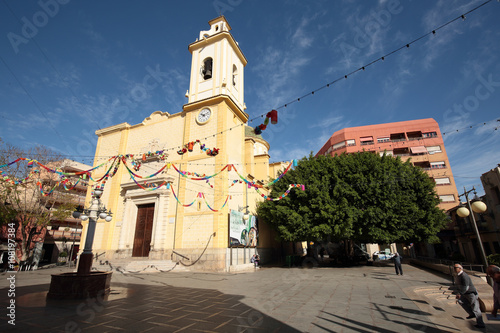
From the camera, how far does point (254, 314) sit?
16.2 ft

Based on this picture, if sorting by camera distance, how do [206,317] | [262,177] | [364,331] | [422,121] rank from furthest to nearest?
[422,121], [262,177], [206,317], [364,331]

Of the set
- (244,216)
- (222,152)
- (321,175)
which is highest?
(222,152)

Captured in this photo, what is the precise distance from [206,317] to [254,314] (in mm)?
955

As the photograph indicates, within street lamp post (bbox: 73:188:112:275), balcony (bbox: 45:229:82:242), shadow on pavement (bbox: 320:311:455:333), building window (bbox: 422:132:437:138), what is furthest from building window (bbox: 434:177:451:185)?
Answer: balcony (bbox: 45:229:82:242)

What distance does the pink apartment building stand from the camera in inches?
1178

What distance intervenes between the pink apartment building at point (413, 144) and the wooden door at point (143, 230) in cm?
2331

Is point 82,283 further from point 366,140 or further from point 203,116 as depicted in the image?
point 366,140

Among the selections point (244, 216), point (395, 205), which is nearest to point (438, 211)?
point (395, 205)

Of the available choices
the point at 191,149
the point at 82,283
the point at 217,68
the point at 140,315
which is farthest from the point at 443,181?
the point at 82,283

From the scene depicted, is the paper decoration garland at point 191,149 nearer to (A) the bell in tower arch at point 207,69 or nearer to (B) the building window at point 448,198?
(A) the bell in tower arch at point 207,69

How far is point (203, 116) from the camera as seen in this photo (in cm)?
1780

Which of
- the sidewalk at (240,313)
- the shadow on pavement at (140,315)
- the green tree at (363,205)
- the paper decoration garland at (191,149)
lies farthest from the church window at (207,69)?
the shadow on pavement at (140,315)

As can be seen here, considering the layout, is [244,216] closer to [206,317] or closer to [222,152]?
[222,152]

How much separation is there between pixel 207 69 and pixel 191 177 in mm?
9433
